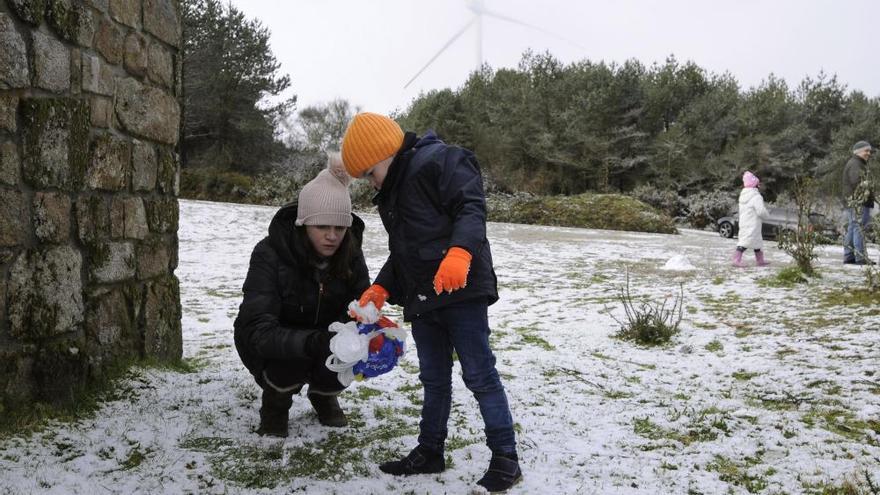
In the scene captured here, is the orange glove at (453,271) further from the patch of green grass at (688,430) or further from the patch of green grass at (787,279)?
the patch of green grass at (787,279)

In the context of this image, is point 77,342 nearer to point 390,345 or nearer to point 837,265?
→ point 390,345

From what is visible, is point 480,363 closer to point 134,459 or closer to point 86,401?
point 134,459

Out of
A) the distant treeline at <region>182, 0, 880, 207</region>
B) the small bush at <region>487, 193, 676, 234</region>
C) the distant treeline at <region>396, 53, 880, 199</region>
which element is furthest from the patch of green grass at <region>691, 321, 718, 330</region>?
the distant treeline at <region>396, 53, 880, 199</region>

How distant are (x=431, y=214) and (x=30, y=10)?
189 cm

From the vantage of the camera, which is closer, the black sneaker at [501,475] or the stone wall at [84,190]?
the black sneaker at [501,475]

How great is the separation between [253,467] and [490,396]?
1.01 meters

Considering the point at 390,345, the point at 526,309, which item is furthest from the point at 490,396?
the point at 526,309

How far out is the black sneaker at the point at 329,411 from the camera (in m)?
2.94

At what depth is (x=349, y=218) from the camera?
2.80 metres

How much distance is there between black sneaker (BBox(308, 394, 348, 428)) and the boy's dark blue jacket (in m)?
0.82

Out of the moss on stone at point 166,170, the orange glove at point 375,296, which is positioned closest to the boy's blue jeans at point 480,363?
the orange glove at point 375,296

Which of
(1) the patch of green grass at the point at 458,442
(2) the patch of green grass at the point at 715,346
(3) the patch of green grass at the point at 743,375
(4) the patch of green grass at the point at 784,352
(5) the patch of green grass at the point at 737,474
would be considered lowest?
(1) the patch of green grass at the point at 458,442

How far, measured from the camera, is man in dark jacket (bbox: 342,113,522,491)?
7.55 ft

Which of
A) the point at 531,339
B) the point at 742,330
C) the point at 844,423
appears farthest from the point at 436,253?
the point at 742,330
